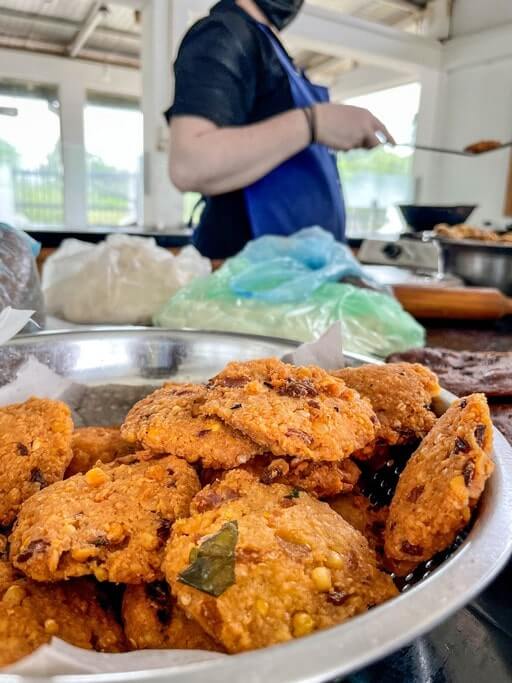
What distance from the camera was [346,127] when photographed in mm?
2146

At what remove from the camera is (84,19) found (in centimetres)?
507

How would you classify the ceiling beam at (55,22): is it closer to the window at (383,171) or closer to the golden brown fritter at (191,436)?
the window at (383,171)

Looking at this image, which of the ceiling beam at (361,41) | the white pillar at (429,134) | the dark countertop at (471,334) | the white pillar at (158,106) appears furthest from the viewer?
the white pillar at (429,134)

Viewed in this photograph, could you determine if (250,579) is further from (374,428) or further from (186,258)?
(186,258)

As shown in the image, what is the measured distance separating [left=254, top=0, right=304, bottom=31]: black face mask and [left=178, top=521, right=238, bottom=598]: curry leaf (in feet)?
7.35

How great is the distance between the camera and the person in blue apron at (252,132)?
1906mm

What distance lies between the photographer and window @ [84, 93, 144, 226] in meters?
6.50

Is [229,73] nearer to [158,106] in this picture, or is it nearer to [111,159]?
[158,106]

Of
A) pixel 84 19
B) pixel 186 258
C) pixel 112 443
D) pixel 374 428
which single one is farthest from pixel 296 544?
pixel 84 19

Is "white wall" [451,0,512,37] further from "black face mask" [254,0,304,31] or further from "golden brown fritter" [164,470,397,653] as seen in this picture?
"golden brown fritter" [164,470,397,653]

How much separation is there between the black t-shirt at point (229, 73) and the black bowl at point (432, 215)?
46.6 inches

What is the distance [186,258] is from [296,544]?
4.94 feet

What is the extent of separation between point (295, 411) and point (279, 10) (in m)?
2.12

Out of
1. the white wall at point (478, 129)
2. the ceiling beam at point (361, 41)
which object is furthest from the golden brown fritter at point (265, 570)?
the white wall at point (478, 129)
